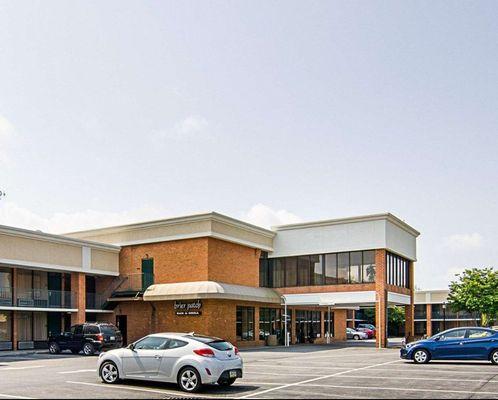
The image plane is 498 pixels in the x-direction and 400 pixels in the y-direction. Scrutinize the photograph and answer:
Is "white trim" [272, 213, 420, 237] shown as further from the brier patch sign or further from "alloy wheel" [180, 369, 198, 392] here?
"alloy wheel" [180, 369, 198, 392]

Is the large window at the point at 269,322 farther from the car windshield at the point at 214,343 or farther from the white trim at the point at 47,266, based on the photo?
the car windshield at the point at 214,343

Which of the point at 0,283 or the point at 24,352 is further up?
the point at 0,283

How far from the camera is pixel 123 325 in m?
40.7

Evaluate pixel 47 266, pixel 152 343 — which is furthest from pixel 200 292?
pixel 152 343

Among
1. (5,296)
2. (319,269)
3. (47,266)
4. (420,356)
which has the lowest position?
(420,356)

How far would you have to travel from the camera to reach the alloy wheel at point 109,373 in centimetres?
1666

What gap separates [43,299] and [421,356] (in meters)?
22.2

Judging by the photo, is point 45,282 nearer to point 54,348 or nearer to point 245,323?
point 54,348

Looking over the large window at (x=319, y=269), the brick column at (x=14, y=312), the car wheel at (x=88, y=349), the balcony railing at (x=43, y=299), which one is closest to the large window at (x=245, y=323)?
the large window at (x=319, y=269)

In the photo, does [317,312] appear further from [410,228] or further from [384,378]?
[384,378]

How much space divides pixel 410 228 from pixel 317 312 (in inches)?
409

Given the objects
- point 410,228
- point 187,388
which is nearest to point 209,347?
point 187,388

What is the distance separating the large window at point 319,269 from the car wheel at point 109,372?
26513 mm

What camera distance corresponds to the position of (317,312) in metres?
50.3
